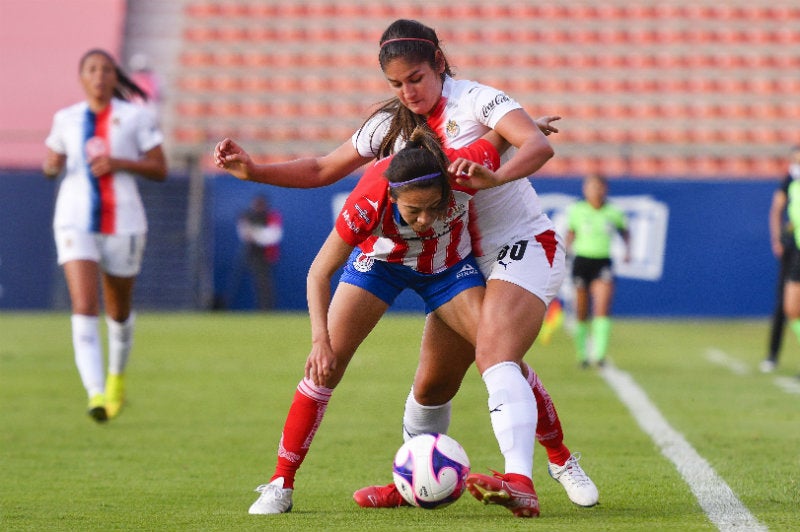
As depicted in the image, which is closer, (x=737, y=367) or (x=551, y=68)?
(x=737, y=367)

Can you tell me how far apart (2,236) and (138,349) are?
7.41m

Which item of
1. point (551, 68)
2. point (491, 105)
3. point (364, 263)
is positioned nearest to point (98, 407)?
point (364, 263)

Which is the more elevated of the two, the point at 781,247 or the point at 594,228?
the point at 781,247

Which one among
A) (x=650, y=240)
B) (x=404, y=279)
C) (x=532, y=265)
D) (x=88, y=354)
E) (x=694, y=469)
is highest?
(x=532, y=265)

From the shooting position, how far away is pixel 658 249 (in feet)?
71.8

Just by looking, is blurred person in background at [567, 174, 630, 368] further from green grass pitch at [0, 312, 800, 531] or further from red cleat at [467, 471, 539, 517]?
red cleat at [467, 471, 539, 517]

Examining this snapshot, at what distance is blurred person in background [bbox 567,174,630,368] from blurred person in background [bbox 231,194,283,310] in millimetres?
7300

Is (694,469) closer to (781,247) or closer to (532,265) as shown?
(532,265)

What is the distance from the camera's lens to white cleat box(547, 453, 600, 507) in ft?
19.5

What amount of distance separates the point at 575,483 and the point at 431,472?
0.78 m

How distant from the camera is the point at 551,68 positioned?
1017 inches

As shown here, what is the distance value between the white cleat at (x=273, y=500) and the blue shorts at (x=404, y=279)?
88 cm

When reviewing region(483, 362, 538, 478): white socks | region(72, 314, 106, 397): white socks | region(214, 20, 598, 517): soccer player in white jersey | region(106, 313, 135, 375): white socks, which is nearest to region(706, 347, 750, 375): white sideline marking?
region(106, 313, 135, 375): white socks

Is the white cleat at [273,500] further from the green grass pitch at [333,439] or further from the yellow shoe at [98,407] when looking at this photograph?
the yellow shoe at [98,407]
